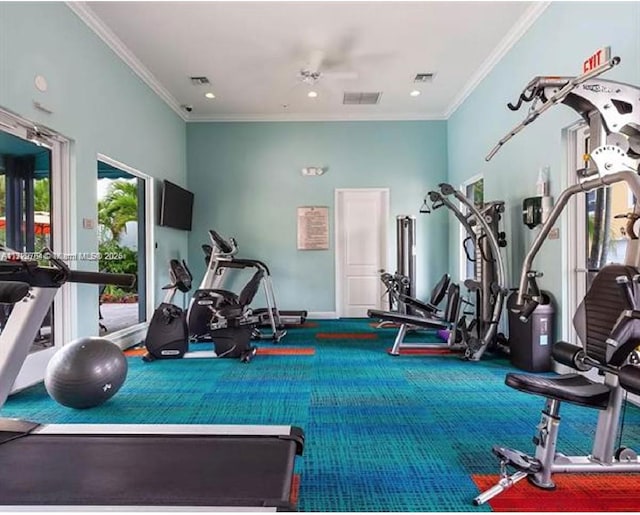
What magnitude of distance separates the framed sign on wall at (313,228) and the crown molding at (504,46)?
2785mm

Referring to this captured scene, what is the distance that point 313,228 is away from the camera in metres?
6.82

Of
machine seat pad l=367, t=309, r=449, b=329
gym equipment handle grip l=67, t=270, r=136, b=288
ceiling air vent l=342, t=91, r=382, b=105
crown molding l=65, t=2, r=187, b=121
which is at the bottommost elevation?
machine seat pad l=367, t=309, r=449, b=329

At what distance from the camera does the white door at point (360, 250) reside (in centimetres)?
689

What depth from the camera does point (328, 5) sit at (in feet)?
12.3

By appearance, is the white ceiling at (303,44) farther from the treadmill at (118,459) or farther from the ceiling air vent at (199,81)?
the treadmill at (118,459)

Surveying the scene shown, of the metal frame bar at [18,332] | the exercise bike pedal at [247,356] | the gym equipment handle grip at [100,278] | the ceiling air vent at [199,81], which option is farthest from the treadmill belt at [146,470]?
the ceiling air vent at [199,81]

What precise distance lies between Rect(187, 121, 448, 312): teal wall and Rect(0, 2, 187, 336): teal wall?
1330mm

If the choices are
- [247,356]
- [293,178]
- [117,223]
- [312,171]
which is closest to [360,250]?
[312,171]

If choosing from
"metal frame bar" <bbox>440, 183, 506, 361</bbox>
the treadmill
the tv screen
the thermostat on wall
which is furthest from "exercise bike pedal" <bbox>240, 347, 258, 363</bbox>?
the thermostat on wall

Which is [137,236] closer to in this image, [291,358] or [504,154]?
[291,358]

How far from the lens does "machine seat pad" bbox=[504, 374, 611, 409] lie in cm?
169

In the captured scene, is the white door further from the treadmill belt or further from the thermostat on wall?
the treadmill belt

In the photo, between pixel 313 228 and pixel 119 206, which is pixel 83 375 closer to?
pixel 119 206

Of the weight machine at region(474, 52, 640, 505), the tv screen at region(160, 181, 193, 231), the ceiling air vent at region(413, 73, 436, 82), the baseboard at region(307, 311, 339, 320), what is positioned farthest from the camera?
the baseboard at region(307, 311, 339, 320)
